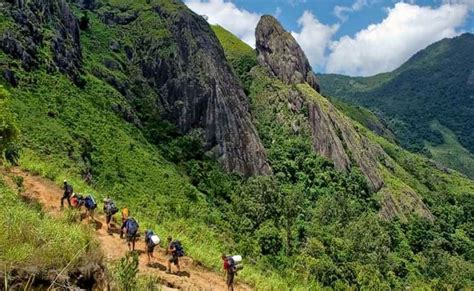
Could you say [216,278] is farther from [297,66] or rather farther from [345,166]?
[297,66]

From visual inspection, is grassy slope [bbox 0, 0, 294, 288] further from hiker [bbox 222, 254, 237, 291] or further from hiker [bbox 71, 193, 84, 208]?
hiker [bbox 222, 254, 237, 291]

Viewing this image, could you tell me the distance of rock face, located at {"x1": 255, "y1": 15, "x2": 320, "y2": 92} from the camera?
153250 millimetres

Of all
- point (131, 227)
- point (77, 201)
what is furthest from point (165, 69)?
point (131, 227)

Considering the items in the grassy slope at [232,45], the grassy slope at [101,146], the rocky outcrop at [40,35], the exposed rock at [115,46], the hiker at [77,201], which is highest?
the grassy slope at [232,45]

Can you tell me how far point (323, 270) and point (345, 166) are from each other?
206ft

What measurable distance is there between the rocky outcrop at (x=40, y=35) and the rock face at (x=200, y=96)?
26.1 meters

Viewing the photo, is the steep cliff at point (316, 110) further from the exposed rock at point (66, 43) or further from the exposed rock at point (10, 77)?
the exposed rock at point (10, 77)

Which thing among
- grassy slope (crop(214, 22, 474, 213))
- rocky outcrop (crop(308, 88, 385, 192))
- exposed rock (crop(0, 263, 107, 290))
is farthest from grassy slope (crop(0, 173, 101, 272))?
rocky outcrop (crop(308, 88, 385, 192))

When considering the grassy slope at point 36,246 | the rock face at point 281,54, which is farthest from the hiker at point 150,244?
the rock face at point 281,54

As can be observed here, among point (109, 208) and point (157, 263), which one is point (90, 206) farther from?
point (157, 263)

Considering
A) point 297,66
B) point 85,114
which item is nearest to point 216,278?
point 85,114

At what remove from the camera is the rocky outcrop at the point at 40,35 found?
2635 inches

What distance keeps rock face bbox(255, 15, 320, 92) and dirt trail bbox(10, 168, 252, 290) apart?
128 metres

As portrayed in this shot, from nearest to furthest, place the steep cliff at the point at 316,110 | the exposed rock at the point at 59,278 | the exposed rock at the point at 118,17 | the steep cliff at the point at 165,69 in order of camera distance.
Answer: the exposed rock at the point at 59,278 → the steep cliff at the point at 165,69 → the exposed rock at the point at 118,17 → the steep cliff at the point at 316,110
